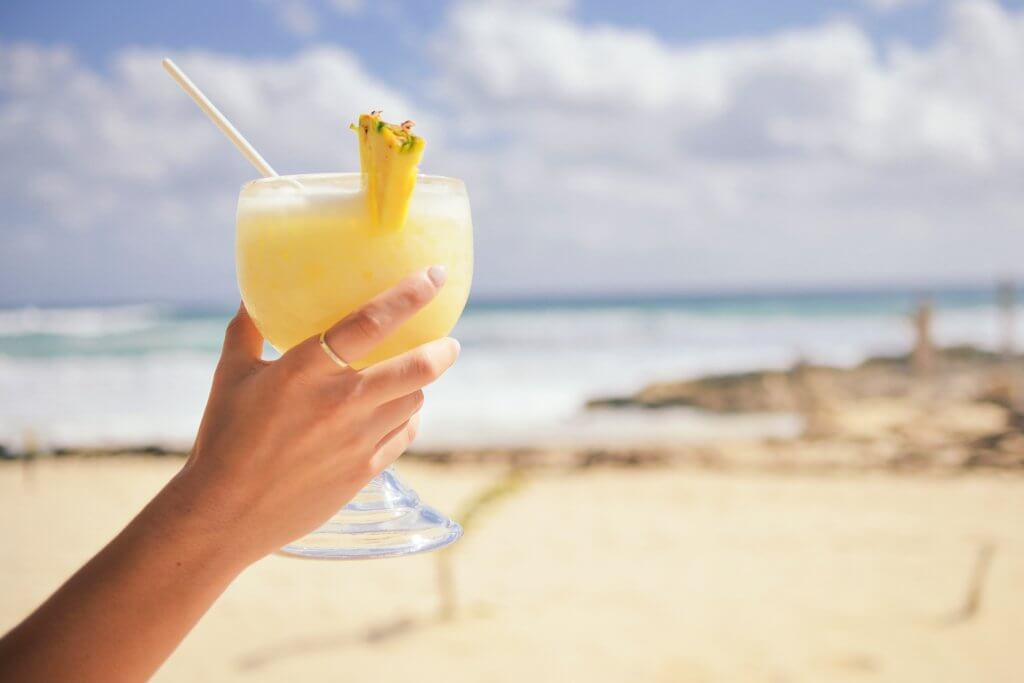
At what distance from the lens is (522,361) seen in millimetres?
23281

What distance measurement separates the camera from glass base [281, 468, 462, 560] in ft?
4.33

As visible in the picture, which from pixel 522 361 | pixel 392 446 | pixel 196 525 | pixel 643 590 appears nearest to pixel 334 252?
pixel 392 446

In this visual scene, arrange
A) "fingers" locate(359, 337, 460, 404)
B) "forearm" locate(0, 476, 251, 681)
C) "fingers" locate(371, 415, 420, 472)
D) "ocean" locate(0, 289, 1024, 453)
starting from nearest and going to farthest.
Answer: "forearm" locate(0, 476, 251, 681), "fingers" locate(359, 337, 460, 404), "fingers" locate(371, 415, 420, 472), "ocean" locate(0, 289, 1024, 453)

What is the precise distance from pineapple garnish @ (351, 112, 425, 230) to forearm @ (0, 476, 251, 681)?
441mm

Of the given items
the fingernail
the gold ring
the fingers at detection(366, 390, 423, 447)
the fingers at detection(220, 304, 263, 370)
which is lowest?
the fingers at detection(366, 390, 423, 447)

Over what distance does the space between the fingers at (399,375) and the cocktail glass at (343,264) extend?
161mm

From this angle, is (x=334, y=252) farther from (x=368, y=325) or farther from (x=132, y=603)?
(x=132, y=603)

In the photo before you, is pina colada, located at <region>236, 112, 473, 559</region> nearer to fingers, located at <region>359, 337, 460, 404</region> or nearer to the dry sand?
fingers, located at <region>359, 337, 460, 404</region>

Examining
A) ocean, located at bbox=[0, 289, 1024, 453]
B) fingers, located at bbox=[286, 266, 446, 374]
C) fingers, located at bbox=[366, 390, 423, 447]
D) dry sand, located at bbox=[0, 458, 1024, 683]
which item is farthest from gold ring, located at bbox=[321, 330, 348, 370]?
ocean, located at bbox=[0, 289, 1024, 453]

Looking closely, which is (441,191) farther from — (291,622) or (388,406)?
(291,622)

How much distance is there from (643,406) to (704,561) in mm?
8251

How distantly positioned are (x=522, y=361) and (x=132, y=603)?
22306 millimetres

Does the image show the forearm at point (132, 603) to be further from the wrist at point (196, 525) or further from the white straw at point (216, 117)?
the white straw at point (216, 117)

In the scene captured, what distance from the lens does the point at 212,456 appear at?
1041 mm
